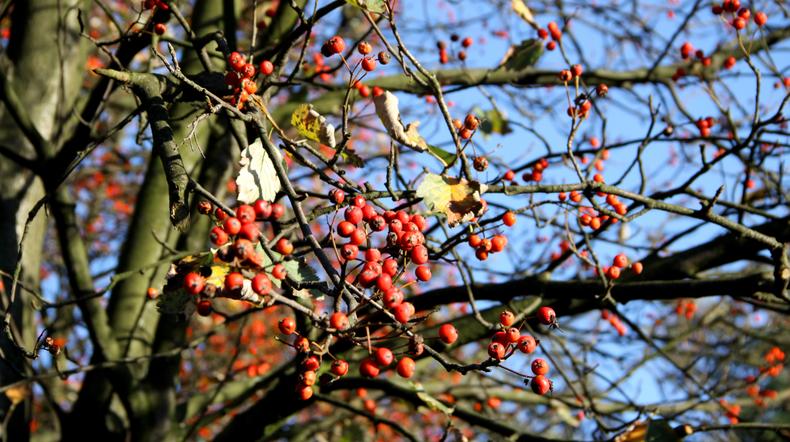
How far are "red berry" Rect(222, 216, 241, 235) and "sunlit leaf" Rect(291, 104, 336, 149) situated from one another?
577 mm

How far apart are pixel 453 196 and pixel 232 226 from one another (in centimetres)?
67

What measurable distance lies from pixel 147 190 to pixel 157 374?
117 centimetres

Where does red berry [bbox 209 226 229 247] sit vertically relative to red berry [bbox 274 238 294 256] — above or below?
below

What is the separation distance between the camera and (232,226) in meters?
1.38

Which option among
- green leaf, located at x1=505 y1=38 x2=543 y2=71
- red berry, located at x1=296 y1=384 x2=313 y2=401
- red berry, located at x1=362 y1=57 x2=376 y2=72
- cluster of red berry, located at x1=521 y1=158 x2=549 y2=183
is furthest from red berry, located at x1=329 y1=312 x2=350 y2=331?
green leaf, located at x1=505 y1=38 x2=543 y2=71

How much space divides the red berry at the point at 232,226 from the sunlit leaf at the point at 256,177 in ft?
0.61

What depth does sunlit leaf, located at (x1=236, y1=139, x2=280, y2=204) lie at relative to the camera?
1608 mm

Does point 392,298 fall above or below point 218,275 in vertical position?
below

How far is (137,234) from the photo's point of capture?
384 centimetres

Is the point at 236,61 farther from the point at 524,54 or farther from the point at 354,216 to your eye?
the point at 524,54

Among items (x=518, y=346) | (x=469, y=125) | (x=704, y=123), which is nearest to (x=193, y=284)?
(x=518, y=346)

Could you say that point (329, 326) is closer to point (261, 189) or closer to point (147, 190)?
point (261, 189)

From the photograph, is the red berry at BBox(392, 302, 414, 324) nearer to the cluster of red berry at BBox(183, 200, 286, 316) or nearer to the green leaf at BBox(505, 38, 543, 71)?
the cluster of red berry at BBox(183, 200, 286, 316)

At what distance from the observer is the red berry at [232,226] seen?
1.38 metres
